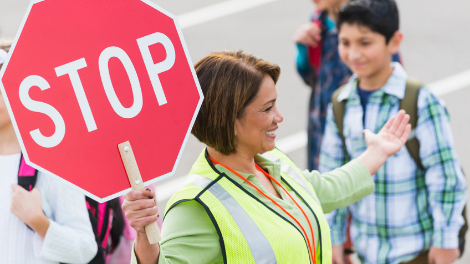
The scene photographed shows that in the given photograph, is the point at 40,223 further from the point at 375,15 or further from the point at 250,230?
the point at 375,15

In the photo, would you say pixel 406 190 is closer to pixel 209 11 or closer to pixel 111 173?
pixel 111 173

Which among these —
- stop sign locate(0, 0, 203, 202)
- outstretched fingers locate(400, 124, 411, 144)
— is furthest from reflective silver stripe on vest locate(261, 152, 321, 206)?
stop sign locate(0, 0, 203, 202)

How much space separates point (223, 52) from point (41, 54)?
738mm

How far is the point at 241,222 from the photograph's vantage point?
6.13ft

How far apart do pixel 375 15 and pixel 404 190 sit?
3.11 ft

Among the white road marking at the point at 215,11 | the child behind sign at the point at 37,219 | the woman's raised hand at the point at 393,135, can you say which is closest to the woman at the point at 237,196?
the woman's raised hand at the point at 393,135

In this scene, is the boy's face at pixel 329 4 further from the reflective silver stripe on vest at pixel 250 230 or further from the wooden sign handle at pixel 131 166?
the wooden sign handle at pixel 131 166

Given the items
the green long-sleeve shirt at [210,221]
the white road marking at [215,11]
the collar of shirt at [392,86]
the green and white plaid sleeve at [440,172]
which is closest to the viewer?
the green long-sleeve shirt at [210,221]

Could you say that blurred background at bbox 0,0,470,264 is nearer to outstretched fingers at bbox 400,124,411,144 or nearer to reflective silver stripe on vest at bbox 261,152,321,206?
outstretched fingers at bbox 400,124,411,144

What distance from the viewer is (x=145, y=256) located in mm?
1617

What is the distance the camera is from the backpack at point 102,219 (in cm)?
236

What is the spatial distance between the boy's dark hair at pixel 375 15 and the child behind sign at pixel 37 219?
173 centimetres

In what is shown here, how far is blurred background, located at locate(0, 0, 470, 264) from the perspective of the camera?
6293 millimetres

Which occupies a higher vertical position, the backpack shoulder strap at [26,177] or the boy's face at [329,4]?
the boy's face at [329,4]
